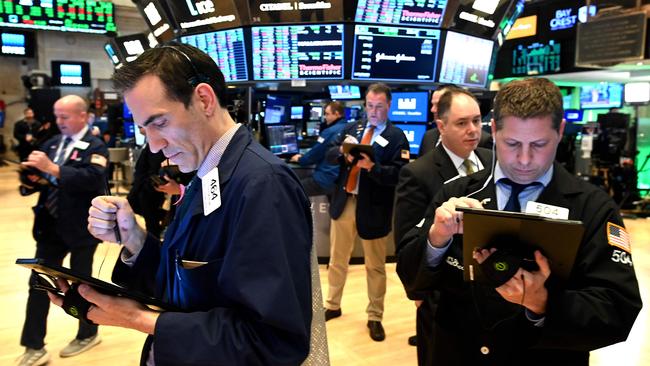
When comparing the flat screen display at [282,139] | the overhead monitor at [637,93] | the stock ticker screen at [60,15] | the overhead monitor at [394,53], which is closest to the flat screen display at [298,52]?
the overhead monitor at [394,53]

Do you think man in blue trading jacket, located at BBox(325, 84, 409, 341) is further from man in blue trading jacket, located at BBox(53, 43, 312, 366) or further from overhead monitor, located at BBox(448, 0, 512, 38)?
man in blue trading jacket, located at BBox(53, 43, 312, 366)

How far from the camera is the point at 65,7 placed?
49.5 feet

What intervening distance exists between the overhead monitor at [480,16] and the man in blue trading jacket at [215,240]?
15.0 feet

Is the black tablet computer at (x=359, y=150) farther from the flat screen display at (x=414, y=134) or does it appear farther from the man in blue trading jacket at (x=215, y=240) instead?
the man in blue trading jacket at (x=215, y=240)

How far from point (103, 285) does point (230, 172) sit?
0.38m

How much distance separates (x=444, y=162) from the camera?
2.65 meters

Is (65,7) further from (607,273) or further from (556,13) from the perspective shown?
(607,273)

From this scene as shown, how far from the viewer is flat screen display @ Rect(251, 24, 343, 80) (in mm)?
5160

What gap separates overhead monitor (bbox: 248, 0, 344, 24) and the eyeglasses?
4.17 meters

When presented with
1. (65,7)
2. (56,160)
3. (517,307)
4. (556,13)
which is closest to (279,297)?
(517,307)

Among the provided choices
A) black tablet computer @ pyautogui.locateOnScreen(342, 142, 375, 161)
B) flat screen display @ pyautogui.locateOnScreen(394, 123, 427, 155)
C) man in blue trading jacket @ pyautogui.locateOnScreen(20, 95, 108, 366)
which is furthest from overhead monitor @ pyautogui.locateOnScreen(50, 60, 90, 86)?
black tablet computer @ pyautogui.locateOnScreen(342, 142, 375, 161)

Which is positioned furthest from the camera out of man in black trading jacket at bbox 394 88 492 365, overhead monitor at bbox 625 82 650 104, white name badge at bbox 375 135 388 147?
overhead monitor at bbox 625 82 650 104

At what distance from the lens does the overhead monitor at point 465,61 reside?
18.0ft

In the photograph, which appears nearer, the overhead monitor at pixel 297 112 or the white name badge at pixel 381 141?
the white name badge at pixel 381 141
